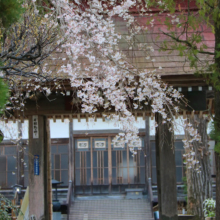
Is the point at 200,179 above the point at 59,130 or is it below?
below

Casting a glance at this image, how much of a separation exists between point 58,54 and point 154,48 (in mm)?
1662

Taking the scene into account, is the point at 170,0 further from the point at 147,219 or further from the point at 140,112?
the point at 147,219

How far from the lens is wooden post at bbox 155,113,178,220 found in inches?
249

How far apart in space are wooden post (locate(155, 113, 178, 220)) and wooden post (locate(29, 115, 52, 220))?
206 cm

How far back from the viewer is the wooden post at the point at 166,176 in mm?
6320

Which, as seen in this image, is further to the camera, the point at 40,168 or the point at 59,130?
the point at 59,130

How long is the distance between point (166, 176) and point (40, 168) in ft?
7.26

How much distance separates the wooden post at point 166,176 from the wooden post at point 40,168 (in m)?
2.06

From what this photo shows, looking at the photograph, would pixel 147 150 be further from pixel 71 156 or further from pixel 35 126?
pixel 35 126

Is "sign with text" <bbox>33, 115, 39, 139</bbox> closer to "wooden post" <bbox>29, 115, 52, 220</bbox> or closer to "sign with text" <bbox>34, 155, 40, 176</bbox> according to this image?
"wooden post" <bbox>29, 115, 52, 220</bbox>

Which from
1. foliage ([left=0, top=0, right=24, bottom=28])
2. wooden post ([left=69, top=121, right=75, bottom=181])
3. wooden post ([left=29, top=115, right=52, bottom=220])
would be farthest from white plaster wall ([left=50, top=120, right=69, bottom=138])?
foliage ([left=0, top=0, right=24, bottom=28])

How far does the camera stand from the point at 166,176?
250 inches

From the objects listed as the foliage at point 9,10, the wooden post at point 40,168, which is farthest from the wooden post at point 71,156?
the foliage at point 9,10

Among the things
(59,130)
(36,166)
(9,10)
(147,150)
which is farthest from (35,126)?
(147,150)
